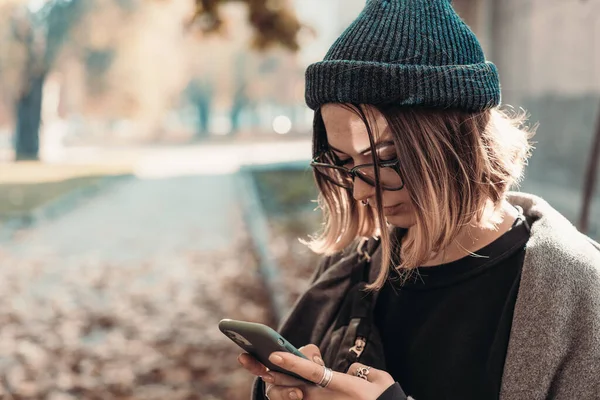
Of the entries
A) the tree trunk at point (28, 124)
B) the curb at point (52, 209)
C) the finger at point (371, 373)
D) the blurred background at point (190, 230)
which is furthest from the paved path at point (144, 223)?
the tree trunk at point (28, 124)

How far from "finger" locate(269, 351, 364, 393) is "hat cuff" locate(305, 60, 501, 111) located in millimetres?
640

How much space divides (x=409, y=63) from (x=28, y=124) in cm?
3371

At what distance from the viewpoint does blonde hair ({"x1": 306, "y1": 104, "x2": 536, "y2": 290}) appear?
187 cm

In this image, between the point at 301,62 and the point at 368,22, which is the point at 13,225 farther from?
the point at 301,62

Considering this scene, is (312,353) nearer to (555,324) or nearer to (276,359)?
(276,359)

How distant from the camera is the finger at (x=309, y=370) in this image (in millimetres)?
1783

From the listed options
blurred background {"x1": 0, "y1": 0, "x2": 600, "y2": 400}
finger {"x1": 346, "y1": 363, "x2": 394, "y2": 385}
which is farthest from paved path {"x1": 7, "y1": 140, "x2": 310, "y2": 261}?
finger {"x1": 346, "y1": 363, "x2": 394, "y2": 385}

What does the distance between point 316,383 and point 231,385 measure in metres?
3.96

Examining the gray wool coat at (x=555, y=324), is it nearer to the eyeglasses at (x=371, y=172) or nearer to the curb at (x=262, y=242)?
the eyeglasses at (x=371, y=172)

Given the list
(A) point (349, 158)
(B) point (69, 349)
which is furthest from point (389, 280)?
(B) point (69, 349)

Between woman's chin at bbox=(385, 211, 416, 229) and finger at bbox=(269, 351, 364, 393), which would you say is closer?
finger at bbox=(269, 351, 364, 393)

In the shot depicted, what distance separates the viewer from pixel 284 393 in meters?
1.92

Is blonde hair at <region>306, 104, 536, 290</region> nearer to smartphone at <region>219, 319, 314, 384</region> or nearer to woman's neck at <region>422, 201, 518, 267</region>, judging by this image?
woman's neck at <region>422, 201, 518, 267</region>

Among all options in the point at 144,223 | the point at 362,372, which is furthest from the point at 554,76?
the point at 362,372
